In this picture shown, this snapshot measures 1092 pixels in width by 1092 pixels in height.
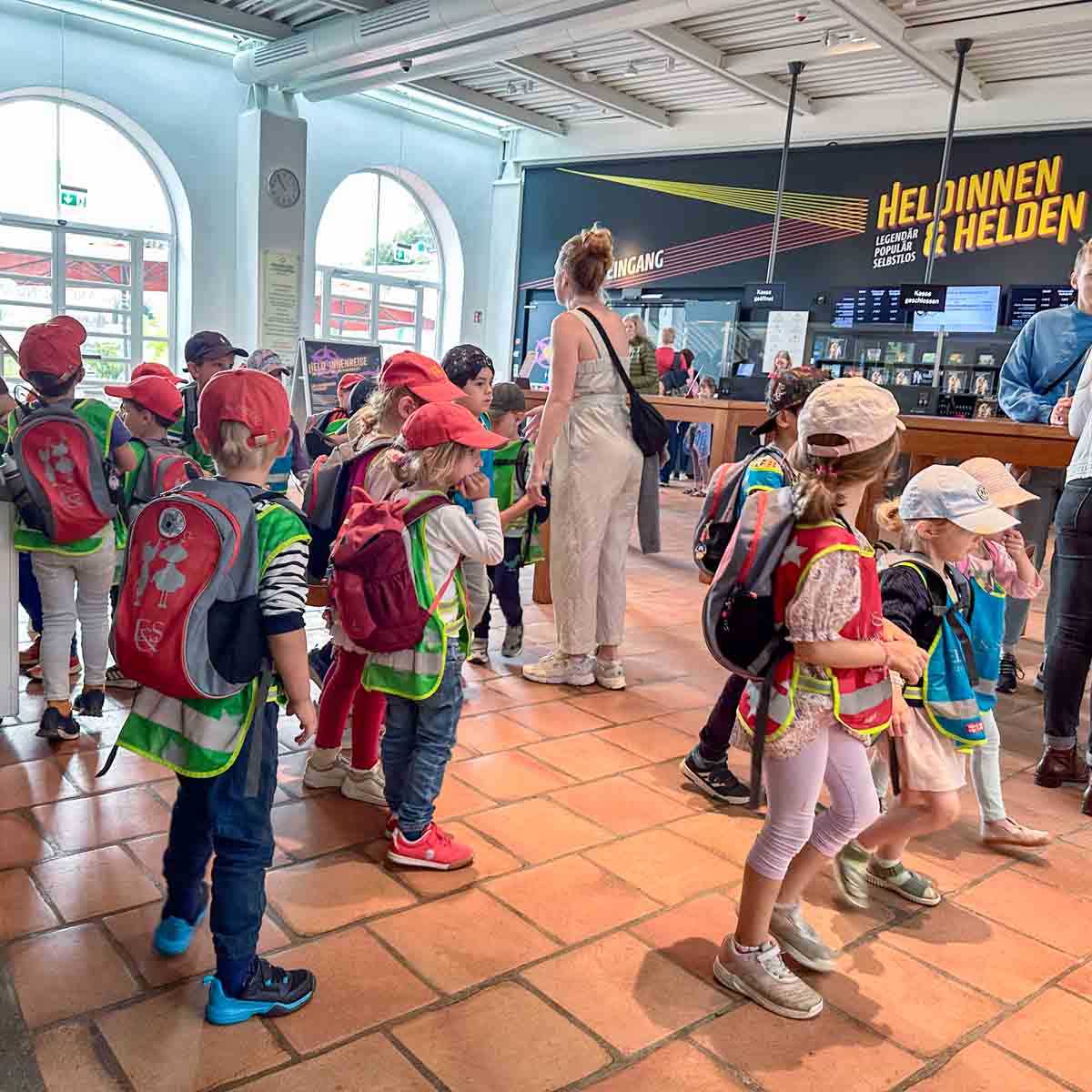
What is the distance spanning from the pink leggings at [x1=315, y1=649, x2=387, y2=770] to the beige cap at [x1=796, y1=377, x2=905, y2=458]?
4.37 ft

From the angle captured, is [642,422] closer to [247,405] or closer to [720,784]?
[720,784]

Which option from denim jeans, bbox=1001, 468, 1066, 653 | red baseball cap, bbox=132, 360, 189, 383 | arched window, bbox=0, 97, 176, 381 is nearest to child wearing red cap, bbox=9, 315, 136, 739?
red baseball cap, bbox=132, 360, 189, 383

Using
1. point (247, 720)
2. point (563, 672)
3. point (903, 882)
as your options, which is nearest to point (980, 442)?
point (563, 672)

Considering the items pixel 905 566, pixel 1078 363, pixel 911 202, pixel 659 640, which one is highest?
pixel 911 202

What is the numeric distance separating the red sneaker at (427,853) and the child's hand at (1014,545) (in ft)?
5.15

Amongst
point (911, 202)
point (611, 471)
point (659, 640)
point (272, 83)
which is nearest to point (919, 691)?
point (611, 471)

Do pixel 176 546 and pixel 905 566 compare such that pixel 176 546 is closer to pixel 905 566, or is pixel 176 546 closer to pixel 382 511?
pixel 382 511

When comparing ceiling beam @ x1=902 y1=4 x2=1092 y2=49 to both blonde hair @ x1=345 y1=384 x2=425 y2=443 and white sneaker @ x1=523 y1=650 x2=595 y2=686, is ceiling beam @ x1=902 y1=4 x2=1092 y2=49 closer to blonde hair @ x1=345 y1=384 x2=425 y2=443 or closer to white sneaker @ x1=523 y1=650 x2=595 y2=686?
white sneaker @ x1=523 y1=650 x2=595 y2=686

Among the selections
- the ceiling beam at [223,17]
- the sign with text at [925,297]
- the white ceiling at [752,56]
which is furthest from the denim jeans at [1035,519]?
the ceiling beam at [223,17]

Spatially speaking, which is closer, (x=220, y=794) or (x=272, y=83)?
(x=220, y=794)

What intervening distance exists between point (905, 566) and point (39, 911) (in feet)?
6.37

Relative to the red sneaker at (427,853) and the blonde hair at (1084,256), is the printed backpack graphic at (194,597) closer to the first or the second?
the red sneaker at (427,853)

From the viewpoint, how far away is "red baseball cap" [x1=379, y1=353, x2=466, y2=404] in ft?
8.37

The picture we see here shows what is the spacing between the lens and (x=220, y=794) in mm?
1674
